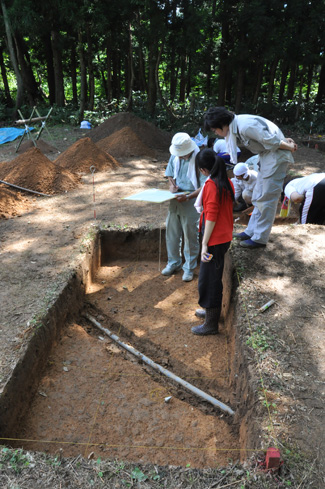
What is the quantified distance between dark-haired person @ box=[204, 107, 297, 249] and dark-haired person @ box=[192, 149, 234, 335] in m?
0.51

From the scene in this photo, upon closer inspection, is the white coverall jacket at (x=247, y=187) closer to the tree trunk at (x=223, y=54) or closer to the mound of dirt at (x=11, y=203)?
the mound of dirt at (x=11, y=203)

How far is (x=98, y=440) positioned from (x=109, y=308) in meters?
2.01

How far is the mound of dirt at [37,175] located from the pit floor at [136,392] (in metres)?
4.21

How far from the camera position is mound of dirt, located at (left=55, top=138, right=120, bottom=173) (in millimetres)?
10094

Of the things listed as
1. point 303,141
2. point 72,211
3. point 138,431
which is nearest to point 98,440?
point 138,431

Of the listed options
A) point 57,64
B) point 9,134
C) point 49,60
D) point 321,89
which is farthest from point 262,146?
point 49,60

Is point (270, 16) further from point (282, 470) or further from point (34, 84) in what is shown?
point (282, 470)

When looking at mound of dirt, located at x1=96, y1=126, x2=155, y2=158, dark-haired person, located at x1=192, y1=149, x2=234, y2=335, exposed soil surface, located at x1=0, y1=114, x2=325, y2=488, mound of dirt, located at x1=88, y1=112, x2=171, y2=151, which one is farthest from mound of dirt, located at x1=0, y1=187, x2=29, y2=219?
mound of dirt, located at x1=88, y1=112, x2=171, y2=151

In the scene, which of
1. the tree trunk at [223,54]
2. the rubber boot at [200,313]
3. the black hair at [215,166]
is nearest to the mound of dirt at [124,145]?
the tree trunk at [223,54]

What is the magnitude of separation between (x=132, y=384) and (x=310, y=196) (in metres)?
3.67

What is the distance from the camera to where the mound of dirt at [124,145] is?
12039mm

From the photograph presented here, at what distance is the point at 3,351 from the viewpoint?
323 centimetres

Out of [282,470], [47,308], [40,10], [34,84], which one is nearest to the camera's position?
[282,470]

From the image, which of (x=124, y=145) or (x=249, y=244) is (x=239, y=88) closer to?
(x=124, y=145)
